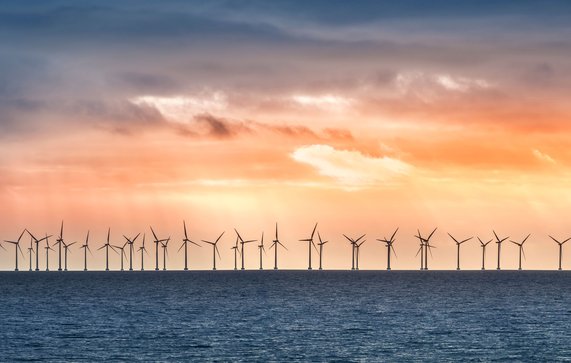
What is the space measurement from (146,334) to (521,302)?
330 ft

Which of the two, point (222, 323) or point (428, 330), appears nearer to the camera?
point (428, 330)

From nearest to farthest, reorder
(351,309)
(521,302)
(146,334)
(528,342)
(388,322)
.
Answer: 1. (528,342)
2. (146,334)
3. (388,322)
4. (351,309)
5. (521,302)

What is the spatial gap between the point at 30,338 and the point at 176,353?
24.4 meters

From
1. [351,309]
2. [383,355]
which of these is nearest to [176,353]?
[383,355]

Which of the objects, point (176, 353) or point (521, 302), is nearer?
point (176, 353)

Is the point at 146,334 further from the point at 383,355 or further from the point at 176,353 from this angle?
the point at 383,355

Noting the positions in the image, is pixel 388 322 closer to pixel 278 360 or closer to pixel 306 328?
pixel 306 328

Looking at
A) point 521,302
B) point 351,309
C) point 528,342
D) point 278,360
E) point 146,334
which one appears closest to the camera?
point 278,360

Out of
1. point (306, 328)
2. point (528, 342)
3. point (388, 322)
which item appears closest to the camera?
point (528, 342)

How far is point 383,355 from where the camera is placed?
9612 cm

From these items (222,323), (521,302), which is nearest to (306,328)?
(222,323)

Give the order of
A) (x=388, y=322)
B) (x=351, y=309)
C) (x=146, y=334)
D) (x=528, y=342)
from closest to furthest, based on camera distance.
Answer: (x=528, y=342) < (x=146, y=334) < (x=388, y=322) < (x=351, y=309)

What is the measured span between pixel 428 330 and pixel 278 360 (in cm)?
3725

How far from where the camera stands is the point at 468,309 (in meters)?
168
